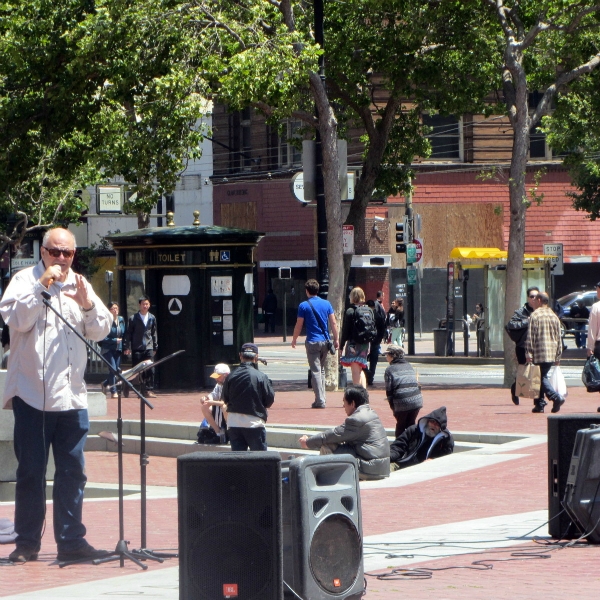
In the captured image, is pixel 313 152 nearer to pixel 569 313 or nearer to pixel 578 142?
pixel 578 142

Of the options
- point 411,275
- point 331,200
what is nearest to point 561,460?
point 331,200

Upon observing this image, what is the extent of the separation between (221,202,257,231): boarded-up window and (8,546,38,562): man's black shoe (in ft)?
140

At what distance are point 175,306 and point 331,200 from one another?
3.42 m

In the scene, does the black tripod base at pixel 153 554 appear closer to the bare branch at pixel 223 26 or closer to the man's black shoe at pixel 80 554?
the man's black shoe at pixel 80 554

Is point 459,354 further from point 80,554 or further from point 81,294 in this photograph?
point 81,294

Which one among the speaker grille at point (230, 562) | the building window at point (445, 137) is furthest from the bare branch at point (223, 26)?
the building window at point (445, 137)

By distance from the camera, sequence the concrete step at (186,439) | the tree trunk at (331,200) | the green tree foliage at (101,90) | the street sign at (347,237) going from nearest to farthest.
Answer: the concrete step at (186,439) < the green tree foliage at (101,90) < the tree trunk at (331,200) < the street sign at (347,237)

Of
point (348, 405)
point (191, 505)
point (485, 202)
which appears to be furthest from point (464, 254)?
point (191, 505)

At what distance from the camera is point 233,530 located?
17.7 feet

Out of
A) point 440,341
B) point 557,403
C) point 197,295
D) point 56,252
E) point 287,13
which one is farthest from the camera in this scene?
point 440,341

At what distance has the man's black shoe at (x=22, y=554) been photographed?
6.88 m

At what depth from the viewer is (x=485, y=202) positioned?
46688 mm

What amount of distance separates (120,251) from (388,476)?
11.1 m

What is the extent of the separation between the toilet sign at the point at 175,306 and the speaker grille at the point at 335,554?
15.4 m
